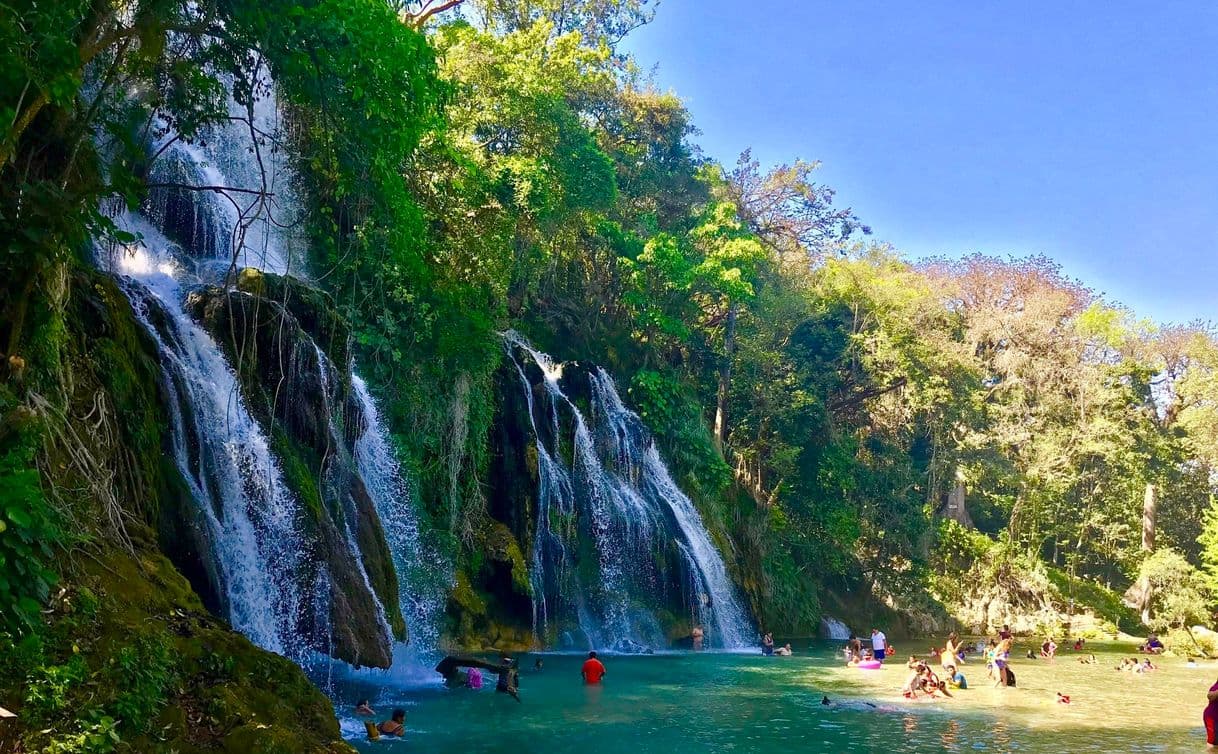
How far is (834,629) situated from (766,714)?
61.9 ft

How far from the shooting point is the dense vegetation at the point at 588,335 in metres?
7.13

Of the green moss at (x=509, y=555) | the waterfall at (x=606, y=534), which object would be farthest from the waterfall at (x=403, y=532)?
the waterfall at (x=606, y=534)

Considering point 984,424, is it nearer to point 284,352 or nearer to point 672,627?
point 672,627

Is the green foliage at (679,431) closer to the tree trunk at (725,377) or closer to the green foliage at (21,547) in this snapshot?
the tree trunk at (725,377)

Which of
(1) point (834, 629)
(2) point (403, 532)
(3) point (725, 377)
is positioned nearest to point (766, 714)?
(2) point (403, 532)

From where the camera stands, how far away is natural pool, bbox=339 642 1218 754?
11180 millimetres

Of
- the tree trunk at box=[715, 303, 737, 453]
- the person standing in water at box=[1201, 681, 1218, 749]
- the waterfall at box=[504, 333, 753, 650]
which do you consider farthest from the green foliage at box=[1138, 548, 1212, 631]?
the person standing in water at box=[1201, 681, 1218, 749]

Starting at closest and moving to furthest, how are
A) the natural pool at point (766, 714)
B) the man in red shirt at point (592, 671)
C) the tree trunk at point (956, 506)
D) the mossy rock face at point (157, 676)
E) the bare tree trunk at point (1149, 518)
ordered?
the mossy rock face at point (157, 676), the natural pool at point (766, 714), the man in red shirt at point (592, 671), the bare tree trunk at point (1149, 518), the tree trunk at point (956, 506)

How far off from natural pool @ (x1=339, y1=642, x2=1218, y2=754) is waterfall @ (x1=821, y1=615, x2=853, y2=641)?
11372mm

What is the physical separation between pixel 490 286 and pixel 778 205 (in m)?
19.3

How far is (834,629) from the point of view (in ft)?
103

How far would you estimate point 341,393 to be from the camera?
1543 centimetres

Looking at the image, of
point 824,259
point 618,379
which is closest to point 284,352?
point 618,379

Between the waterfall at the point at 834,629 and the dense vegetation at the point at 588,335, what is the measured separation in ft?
2.68
